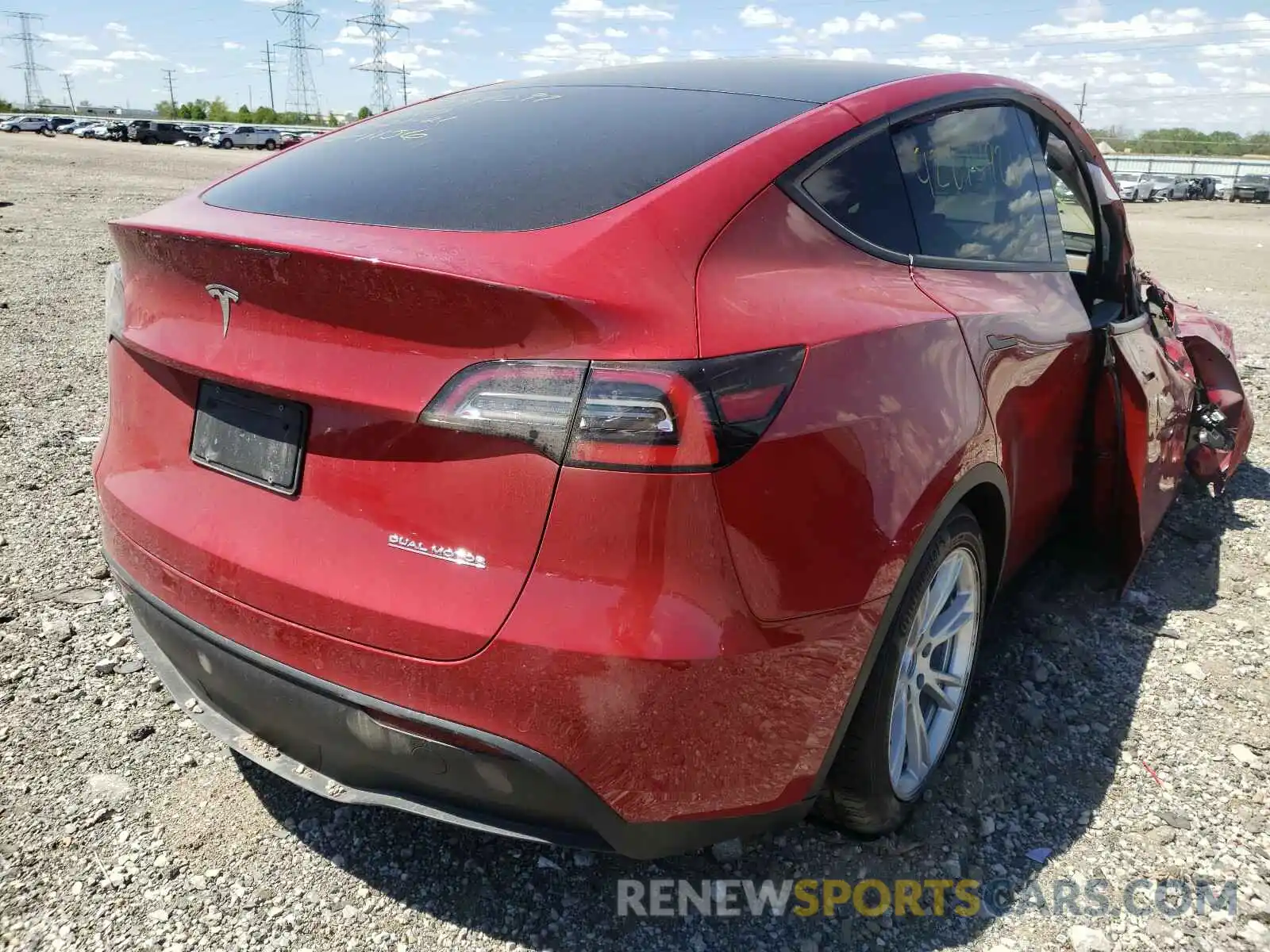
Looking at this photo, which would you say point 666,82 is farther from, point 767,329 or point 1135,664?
point 1135,664

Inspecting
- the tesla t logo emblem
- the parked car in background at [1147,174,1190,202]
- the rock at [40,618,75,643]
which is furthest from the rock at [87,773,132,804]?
the parked car in background at [1147,174,1190,202]

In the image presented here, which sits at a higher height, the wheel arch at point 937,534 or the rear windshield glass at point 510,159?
the rear windshield glass at point 510,159

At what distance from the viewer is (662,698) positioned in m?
1.56

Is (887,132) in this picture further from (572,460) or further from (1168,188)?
(1168,188)

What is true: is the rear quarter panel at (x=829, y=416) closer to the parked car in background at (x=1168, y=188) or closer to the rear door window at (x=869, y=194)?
the rear door window at (x=869, y=194)

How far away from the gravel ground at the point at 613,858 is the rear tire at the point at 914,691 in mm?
139

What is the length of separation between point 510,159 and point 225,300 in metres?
0.66

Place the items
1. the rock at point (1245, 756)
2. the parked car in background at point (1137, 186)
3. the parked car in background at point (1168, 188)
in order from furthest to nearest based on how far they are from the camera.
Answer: the parked car in background at point (1168, 188) → the parked car in background at point (1137, 186) → the rock at point (1245, 756)

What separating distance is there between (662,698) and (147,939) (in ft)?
4.12

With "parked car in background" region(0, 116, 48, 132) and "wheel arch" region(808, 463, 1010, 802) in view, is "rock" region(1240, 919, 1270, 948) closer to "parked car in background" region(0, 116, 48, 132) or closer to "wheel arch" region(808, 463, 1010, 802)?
"wheel arch" region(808, 463, 1010, 802)

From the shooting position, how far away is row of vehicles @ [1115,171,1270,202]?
146ft

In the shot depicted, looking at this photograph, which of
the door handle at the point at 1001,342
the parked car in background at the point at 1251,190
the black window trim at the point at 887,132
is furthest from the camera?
the parked car in background at the point at 1251,190

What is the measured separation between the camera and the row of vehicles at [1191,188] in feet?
146

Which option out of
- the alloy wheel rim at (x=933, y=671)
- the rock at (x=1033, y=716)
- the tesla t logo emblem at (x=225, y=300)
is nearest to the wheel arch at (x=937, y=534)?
the alloy wheel rim at (x=933, y=671)
